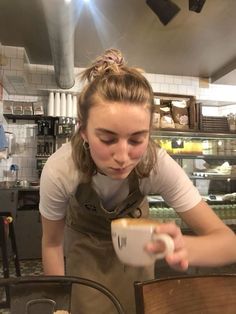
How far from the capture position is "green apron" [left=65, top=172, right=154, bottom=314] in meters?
1.15

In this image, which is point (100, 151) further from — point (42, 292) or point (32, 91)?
point (32, 91)

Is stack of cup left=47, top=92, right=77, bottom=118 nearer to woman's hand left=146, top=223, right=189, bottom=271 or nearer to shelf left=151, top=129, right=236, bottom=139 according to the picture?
shelf left=151, top=129, right=236, bottom=139

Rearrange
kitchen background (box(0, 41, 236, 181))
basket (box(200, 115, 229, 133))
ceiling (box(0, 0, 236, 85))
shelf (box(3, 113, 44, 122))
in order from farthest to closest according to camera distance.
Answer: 1. shelf (box(3, 113, 44, 122))
2. kitchen background (box(0, 41, 236, 181))
3. basket (box(200, 115, 229, 133))
4. ceiling (box(0, 0, 236, 85))

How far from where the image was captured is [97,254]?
126 cm

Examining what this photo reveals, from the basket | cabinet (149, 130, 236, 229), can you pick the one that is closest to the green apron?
cabinet (149, 130, 236, 229)

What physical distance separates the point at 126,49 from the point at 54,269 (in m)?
3.45

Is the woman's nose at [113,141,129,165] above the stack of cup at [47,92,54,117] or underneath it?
underneath

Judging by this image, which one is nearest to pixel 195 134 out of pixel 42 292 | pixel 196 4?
pixel 196 4

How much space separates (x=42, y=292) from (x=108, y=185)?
418mm

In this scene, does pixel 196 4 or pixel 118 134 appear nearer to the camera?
pixel 118 134

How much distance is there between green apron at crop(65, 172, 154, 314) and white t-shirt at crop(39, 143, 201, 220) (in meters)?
0.04

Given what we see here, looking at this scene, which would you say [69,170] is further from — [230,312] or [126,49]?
[126,49]

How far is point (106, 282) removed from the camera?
1.23 meters

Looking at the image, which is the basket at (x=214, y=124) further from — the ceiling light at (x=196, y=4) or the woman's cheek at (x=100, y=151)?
the woman's cheek at (x=100, y=151)
